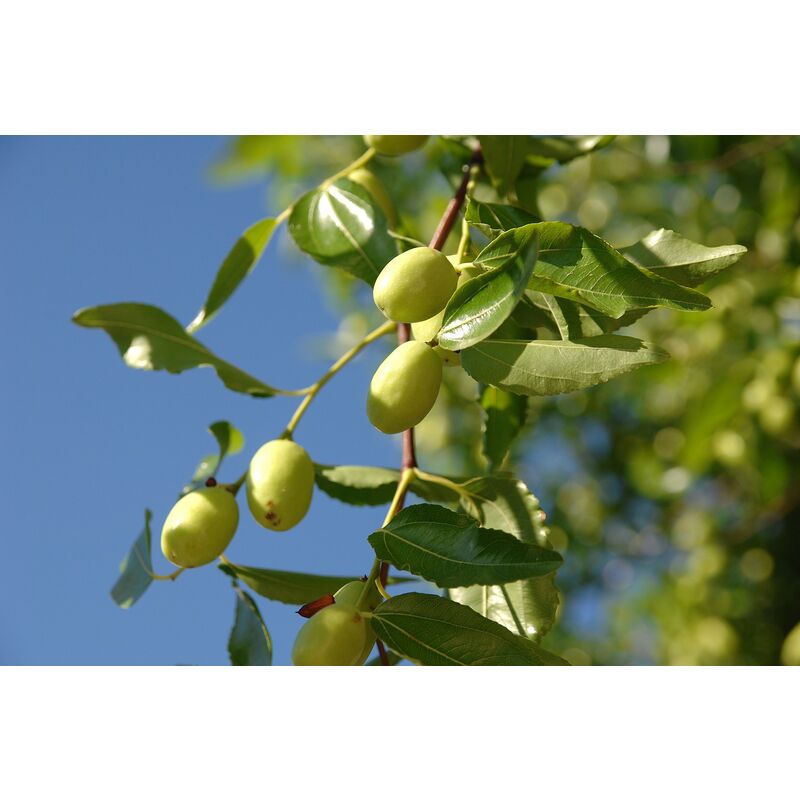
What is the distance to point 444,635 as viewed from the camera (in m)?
0.60

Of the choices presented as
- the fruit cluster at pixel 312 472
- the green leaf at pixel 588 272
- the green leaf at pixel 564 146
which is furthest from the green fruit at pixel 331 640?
the green leaf at pixel 564 146

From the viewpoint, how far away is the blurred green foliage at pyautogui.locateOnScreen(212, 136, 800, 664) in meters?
1.81

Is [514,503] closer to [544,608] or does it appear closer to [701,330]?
[544,608]

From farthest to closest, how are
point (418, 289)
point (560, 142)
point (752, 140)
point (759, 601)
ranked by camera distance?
point (759, 601) < point (752, 140) < point (560, 142) < point (418, 289)

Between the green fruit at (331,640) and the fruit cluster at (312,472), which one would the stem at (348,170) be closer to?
the fruit cluster at (312,472)

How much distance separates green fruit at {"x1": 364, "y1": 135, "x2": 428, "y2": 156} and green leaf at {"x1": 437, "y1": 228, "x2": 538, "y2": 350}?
1.30 feet

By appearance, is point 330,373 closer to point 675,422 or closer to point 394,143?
point 394,143

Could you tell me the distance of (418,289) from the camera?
593 mm

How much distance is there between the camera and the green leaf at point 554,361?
554mm

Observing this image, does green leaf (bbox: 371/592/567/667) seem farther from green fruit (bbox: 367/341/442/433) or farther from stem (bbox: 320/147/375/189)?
stem (bbox: 320/147/375/189)

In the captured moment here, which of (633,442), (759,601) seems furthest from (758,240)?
(759,601)

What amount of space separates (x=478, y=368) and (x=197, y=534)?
9.6 inches

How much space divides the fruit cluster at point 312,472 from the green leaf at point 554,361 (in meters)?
0.03

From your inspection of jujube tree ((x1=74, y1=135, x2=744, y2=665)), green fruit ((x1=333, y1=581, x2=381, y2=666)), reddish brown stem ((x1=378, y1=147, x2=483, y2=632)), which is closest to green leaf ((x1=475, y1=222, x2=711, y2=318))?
jujube tree ((x1=74, y1=135, x2=744, y2=665))
